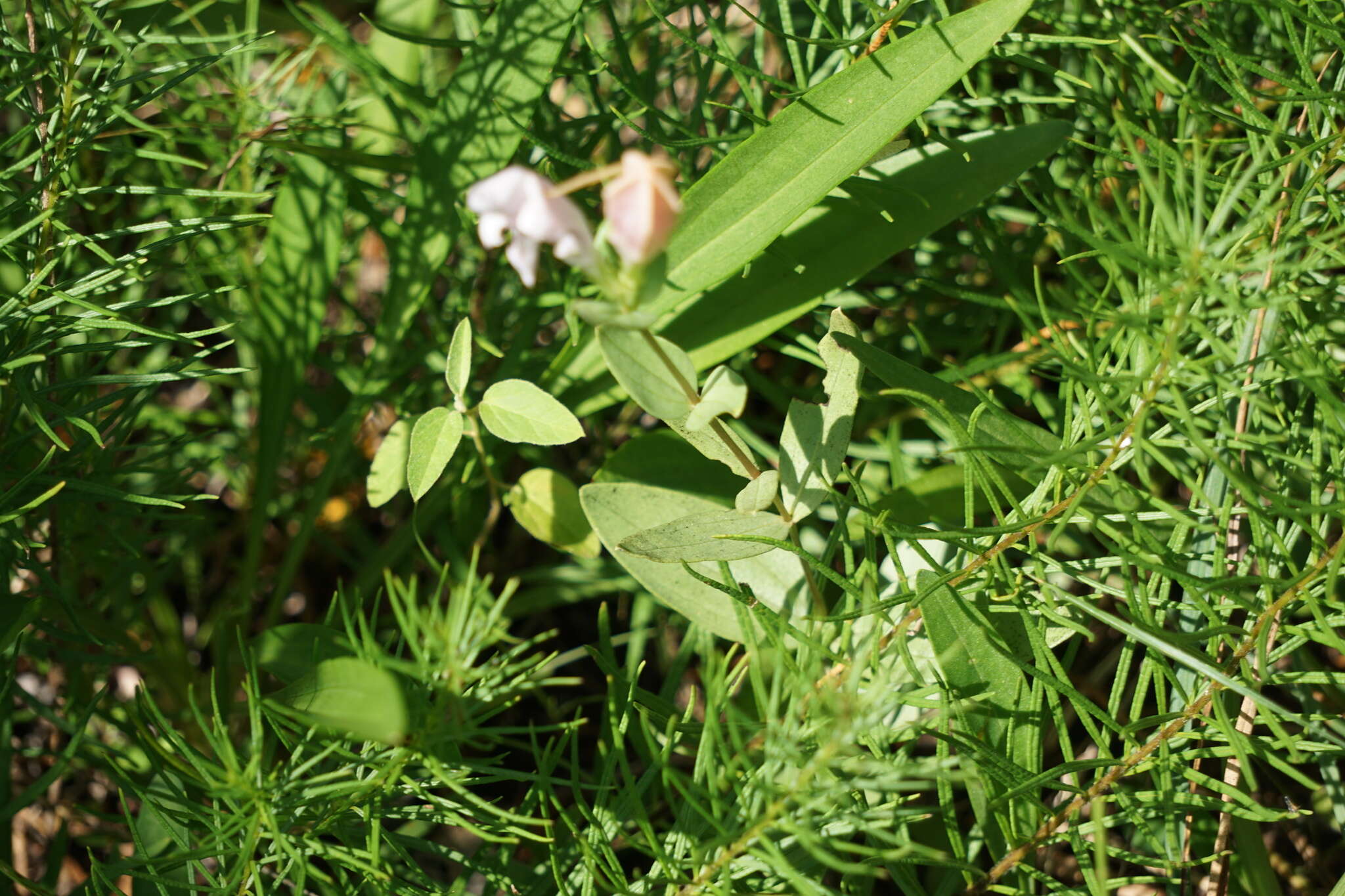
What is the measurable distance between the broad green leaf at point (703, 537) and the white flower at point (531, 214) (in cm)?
18

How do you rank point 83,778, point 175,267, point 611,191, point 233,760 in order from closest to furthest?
point 611,191, point 233,760, point 175,267, point 83,778

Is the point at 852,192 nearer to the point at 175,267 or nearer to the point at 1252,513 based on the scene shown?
the point at 1252,513

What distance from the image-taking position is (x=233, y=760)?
489 millimetres

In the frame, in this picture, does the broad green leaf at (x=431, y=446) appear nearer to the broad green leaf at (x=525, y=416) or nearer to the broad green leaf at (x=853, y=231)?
the broad green leaf at (x=525, y=416)

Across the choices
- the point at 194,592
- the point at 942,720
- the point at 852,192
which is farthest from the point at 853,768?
the point at 194,592

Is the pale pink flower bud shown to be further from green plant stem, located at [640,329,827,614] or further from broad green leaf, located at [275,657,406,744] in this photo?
broad green leaf, located at [275,657,406,744]

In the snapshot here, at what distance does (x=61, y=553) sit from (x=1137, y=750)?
74cm

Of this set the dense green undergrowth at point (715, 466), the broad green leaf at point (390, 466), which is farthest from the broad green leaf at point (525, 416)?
the broad green leaf at point (390, 466)

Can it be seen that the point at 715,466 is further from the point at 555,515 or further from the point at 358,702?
the point at 358,702

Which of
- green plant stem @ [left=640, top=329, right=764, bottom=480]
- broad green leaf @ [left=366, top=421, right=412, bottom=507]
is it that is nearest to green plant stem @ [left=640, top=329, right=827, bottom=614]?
green plant stem @ [left=640, top=329, right=764, bottom=480]

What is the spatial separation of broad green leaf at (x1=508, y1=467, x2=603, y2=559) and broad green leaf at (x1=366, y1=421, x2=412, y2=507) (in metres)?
0.09

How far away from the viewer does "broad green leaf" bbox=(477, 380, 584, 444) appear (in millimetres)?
561

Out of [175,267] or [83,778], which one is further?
[83,778]

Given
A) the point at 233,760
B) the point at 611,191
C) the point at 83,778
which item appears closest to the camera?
the point at 611,191
